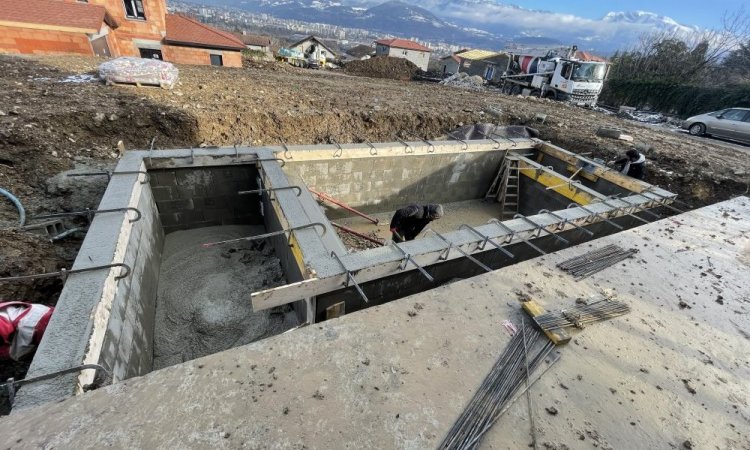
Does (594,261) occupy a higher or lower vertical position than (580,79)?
lower

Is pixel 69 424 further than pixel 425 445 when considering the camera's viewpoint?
No

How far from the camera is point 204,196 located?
6121 mm

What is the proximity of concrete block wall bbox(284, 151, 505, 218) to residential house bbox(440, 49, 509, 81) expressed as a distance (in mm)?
28634

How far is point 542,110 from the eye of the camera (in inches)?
557

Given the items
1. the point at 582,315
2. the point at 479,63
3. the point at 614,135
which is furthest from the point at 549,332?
the point at 479,63

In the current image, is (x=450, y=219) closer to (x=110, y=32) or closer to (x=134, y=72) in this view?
(x=134, y=72)

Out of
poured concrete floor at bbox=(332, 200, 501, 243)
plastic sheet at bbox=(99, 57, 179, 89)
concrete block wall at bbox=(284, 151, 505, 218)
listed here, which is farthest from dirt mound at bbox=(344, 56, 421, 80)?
poured concrete floor at bbox=(332, 200, 501, 243)

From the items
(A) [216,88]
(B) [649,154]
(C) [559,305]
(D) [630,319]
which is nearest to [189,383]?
(C) [559,305]

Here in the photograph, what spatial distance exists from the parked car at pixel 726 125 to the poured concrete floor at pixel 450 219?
11317mm

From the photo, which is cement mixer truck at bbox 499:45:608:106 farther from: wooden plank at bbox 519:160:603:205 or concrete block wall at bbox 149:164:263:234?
concrete block wall at bbox 149:164:263:234

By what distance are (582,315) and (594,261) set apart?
1231 mm

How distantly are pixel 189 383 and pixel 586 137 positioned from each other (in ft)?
40.7

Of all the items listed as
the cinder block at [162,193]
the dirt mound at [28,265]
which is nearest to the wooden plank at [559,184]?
the cinder block at [162,193]

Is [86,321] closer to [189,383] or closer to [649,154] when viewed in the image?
[189,383]
